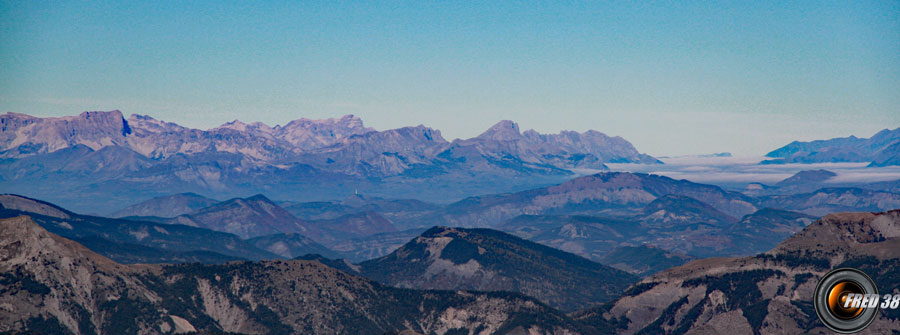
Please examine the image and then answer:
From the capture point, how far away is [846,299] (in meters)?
129

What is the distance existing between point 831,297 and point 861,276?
4961 mm

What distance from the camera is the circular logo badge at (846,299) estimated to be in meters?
126

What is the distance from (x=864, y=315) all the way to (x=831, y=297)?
15.6 feet

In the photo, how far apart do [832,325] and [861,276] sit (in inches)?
337

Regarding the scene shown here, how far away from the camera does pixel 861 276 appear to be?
126500 millimetres

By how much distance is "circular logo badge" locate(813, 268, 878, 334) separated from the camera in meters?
126

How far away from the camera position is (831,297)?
129m

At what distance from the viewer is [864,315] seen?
128 metres

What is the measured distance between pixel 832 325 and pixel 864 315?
4.40m
